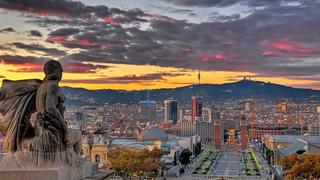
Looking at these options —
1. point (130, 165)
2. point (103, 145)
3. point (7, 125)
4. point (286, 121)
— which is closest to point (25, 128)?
point (7, 125)

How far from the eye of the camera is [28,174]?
7238mm

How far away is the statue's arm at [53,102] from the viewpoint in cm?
747

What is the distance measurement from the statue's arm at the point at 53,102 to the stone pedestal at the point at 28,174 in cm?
67

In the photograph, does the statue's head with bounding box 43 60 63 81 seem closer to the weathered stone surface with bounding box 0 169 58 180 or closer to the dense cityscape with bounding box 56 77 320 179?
the weathered stone surface with bounding box 0 169 58 180

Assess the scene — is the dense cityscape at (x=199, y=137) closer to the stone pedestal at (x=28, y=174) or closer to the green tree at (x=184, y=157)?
the green tree at (x=184, y=157)

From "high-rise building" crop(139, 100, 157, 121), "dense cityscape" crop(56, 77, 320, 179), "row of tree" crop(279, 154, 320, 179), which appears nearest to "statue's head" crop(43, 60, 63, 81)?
"dense cityscape" crop(56, 77, 320, 179)

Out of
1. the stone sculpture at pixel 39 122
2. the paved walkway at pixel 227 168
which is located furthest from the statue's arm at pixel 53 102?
the paved walkway at pixel 227 168

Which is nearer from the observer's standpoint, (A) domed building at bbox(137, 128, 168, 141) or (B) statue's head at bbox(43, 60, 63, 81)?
(B) statue's head at bbox(43, 60, 63, 81)

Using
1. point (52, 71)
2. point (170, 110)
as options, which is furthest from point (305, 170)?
point (170, 110)

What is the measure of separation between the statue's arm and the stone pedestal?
669 millimetres

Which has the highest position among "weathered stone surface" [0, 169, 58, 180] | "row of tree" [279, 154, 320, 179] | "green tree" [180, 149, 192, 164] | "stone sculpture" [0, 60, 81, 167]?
"stone sculpture" [0, 60, 81, 167]

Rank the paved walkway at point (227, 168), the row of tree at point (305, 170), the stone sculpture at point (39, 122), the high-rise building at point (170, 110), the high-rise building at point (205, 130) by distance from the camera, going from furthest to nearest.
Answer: the high-rise building at point (170, 110) → the high-rise building at point (205, 130) → the paved walkway at point (227, 168) → the row of tree at point (305, 170) → the stone sculpture at point (39, 122)

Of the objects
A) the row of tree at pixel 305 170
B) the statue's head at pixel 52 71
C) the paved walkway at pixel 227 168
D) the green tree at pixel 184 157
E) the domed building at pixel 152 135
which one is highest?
the statue's head at pixel 52 71

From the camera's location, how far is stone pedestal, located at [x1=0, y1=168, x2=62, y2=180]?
7156mm
